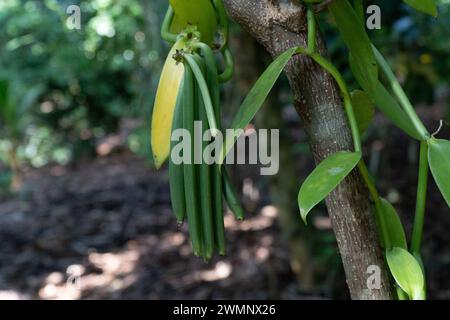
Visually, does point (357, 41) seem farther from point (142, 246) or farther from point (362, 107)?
point (142, 246)

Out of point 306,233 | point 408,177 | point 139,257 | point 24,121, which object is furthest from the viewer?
point 24,121

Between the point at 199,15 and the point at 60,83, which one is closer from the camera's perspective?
the point at 199,15

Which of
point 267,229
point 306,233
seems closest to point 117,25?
point 267,229

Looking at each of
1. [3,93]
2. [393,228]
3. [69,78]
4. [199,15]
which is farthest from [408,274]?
[69,78]

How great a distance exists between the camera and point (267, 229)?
7.89 feet

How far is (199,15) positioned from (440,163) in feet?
0.87

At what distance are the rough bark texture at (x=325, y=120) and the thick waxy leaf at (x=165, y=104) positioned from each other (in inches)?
3.0

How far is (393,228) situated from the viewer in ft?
1.87

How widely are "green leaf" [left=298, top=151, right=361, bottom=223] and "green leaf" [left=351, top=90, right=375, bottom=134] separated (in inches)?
4.0

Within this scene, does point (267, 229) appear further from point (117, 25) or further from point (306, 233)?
point (117, 25)

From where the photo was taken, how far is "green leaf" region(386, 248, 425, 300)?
0.50 m

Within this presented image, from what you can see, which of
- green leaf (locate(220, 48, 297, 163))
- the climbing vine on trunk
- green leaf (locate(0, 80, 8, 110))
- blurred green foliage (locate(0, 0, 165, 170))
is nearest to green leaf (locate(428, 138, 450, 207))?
the climbing vine on trunk
